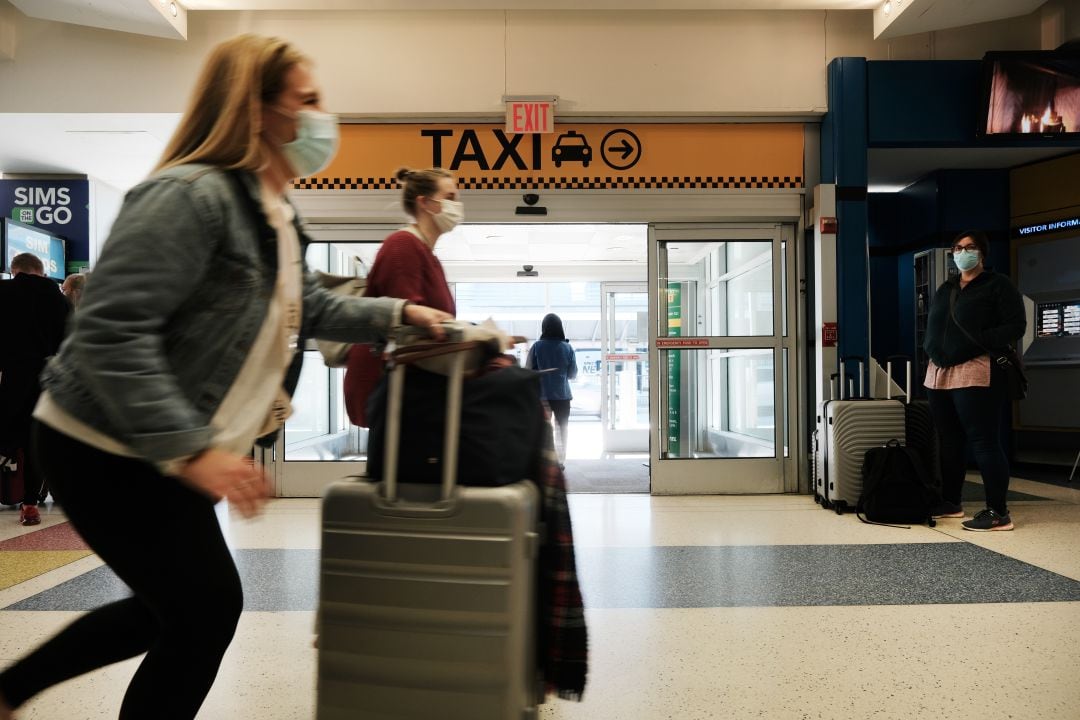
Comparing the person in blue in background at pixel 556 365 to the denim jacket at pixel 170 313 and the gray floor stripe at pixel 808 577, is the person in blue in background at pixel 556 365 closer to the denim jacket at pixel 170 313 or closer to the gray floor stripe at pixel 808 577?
the gray floor stripe at pixel 808 577

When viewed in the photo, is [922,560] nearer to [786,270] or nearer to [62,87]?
[786,270]

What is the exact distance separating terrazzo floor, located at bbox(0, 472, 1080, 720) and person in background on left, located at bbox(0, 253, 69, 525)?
1.94ft

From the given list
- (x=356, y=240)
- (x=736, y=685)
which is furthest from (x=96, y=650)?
(x=356, y=240)

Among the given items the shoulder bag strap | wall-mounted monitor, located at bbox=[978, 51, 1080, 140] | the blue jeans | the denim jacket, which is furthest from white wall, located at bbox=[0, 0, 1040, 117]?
the denim jacket

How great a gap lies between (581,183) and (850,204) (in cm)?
181

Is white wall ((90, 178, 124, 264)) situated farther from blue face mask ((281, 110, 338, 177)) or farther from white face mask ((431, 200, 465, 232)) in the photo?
blue face mask ((281, 110, 338, 177))

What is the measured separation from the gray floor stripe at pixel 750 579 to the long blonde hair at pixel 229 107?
1.88m

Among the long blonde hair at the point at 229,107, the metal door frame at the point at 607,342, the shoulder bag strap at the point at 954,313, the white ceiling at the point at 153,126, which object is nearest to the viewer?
the long blonde hair at the point at 229,107

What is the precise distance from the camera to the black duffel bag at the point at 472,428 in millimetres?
1199

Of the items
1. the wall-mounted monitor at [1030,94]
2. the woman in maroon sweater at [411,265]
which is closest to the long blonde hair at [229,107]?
the woman in maroon sweater at [411,265]

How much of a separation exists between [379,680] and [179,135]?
0.91 m

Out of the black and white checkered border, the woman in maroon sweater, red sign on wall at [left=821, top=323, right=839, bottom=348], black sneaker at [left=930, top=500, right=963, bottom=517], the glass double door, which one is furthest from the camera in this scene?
the glass double door

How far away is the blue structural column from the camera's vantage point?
4.65 m

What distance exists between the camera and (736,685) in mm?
1769
